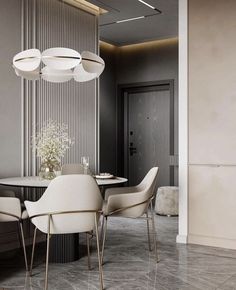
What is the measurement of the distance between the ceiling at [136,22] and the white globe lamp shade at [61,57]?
6.30 feet

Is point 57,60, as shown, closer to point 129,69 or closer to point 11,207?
point 11,207

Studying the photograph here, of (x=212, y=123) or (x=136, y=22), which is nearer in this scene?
(x=212, y=123)

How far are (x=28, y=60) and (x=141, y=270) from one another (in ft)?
6.80

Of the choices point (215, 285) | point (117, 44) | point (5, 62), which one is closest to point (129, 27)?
point (117, 44)

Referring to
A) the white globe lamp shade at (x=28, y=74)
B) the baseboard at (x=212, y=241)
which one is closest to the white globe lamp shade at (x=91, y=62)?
the white globe lamp shade at (x=28, y=74)

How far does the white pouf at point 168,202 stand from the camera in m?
6.41

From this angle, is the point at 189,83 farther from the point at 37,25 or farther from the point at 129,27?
the point at 129,27

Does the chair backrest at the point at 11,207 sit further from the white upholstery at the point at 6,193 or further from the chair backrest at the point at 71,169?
the chair backrest at the point at 71,169

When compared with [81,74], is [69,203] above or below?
below

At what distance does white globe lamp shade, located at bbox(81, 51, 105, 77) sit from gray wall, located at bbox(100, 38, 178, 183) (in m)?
3.71

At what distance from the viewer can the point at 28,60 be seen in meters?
3.58

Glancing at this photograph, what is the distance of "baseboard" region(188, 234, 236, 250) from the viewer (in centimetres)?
433

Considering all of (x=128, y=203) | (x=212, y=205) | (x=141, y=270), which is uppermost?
(x=128, y=203)

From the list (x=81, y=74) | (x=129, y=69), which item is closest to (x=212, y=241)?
(x=81, y=74)
